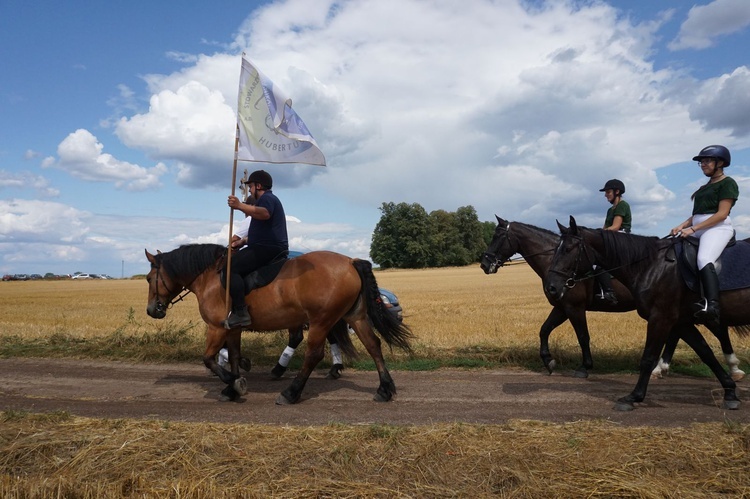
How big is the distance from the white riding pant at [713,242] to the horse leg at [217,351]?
6.28 m

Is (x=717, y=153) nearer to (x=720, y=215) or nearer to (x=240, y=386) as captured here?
(x=720, y=215)

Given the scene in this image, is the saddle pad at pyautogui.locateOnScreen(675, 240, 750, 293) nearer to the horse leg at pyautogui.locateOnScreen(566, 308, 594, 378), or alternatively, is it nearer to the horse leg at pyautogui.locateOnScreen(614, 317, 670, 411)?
the horse leg at pyautogui.locateOnScreen(614, 317, 670, 411)

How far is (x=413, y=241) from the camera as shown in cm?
9075

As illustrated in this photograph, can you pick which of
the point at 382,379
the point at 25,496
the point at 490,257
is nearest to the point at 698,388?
the point at 490,257

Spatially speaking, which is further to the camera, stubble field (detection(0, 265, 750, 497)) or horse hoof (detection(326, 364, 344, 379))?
horse hoof (detection(326, 364, 344, 379))

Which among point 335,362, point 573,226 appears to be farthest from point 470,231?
point 573,226

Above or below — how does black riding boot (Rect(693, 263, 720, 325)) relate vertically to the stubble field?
above

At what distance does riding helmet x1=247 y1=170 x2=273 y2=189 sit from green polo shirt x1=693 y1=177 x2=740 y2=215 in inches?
234

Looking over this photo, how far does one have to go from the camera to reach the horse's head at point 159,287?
8.18 meters

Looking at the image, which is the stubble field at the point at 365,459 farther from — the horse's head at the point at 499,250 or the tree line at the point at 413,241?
the tree line at the point at 413,241

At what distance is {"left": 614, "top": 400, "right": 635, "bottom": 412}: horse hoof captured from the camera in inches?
251

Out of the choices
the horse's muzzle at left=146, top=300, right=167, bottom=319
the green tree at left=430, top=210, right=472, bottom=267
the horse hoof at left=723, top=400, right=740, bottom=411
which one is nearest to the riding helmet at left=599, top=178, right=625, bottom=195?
the horse hoof at left=723, top=400, right=740, bottom=411

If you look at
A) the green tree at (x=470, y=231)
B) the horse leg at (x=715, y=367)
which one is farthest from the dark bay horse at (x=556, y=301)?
the green tree at (x=470, y=231)

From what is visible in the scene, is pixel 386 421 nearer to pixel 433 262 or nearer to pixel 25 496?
pixel 25 496
